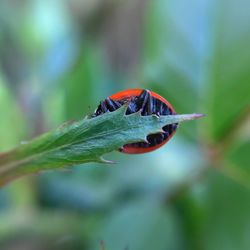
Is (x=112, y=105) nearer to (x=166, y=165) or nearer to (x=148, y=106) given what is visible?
(x=148, y=106)

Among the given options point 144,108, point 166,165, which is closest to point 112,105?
point 144,108

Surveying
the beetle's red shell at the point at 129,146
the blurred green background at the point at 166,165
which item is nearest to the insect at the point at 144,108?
the beetle's red shell at the point at 129,146

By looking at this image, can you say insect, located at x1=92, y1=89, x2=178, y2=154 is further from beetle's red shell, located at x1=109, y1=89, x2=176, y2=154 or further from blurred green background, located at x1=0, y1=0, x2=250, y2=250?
blurred green background, located at x1=0, y1=0, x2=250, y2=250

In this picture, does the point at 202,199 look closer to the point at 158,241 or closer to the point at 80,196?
the point at 158,241

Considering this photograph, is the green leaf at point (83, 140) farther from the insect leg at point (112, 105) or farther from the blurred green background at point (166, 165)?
the blurred green background at point (166, 165)

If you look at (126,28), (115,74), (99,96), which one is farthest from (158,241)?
(126,28)
